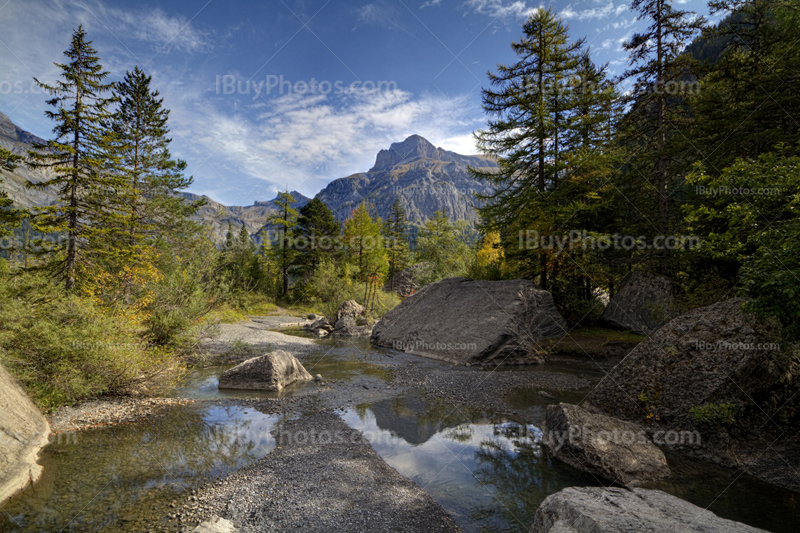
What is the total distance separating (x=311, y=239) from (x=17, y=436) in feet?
123

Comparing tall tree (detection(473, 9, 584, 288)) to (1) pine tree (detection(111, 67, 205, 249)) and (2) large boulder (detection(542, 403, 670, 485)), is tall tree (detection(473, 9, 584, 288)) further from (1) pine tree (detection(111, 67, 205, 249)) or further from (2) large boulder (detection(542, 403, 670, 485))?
(1) pine tree (detection(111, 67, 205, 249))

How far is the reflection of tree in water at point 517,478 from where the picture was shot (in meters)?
5.10

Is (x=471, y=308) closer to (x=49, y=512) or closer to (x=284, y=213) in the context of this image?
(x=49, y=512)

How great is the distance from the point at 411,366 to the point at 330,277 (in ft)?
52.9

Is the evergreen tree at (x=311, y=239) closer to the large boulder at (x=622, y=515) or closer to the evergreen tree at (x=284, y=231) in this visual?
the evergreen tree at (x=284, y=231)

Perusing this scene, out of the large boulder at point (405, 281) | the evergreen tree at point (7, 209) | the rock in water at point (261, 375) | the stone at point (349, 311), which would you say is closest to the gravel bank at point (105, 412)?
the rock in water at point (261, 375)

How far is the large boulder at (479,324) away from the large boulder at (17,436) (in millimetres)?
13093

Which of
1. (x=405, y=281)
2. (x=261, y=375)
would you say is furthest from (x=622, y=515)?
(x=405, y=281)

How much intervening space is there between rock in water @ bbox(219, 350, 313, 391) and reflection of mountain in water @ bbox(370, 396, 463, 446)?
3.53 metres

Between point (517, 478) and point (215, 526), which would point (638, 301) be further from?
point (215, 526)

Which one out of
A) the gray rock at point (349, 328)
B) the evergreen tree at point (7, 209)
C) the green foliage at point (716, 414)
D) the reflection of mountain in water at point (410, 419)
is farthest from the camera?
the gray rock at point (349, 328)

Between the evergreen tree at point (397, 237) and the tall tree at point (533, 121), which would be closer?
the tall tree at point (533, 121)

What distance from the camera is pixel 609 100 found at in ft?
56.4

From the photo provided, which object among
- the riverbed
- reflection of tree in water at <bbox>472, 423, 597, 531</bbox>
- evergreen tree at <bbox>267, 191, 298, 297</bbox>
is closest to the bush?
the riverbed
